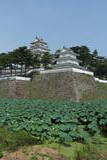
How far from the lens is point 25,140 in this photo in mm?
8945

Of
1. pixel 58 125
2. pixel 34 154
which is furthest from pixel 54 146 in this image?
pixel 58 125

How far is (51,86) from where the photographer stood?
33094 mm

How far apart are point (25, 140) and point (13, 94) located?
24408 millimetres

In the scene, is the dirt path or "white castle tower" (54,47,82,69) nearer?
the dirt path

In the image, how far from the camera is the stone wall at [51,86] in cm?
3184

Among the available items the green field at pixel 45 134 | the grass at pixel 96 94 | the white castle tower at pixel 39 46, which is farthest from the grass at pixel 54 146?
the white castle tower at pixel 39 46

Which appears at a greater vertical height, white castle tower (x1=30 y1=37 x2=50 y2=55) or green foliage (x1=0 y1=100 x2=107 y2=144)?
white castle tower (x1=30 y1=37 x2=50 y2=55)

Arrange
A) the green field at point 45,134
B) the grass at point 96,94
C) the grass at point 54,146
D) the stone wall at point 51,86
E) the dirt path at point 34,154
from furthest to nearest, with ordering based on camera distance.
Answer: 1. the stone wall at point 51,86
2. the grass at point 96,94
3. the green field at point 45,134
4. the grass at point 54,146
5. the dirt path at point 34,154

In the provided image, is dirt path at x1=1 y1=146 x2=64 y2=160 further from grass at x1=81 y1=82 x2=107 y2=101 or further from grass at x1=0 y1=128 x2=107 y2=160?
grass at x1=81 y1=82 x2=107 y2=101

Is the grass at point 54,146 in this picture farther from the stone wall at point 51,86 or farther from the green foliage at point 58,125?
the stone wall at point 51,86

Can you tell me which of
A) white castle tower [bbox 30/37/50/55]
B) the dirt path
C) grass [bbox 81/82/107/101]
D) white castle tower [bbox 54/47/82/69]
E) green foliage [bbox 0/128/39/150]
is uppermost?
white castle tower [bbox 30/37/50/55]

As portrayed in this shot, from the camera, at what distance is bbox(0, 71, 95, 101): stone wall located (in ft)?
104

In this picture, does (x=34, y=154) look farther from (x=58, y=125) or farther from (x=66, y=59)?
(x=66, y=59)

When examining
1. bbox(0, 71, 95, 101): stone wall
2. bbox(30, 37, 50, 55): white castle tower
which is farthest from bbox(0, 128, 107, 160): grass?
bbox(30, 37, 50, 55): white castle tower
